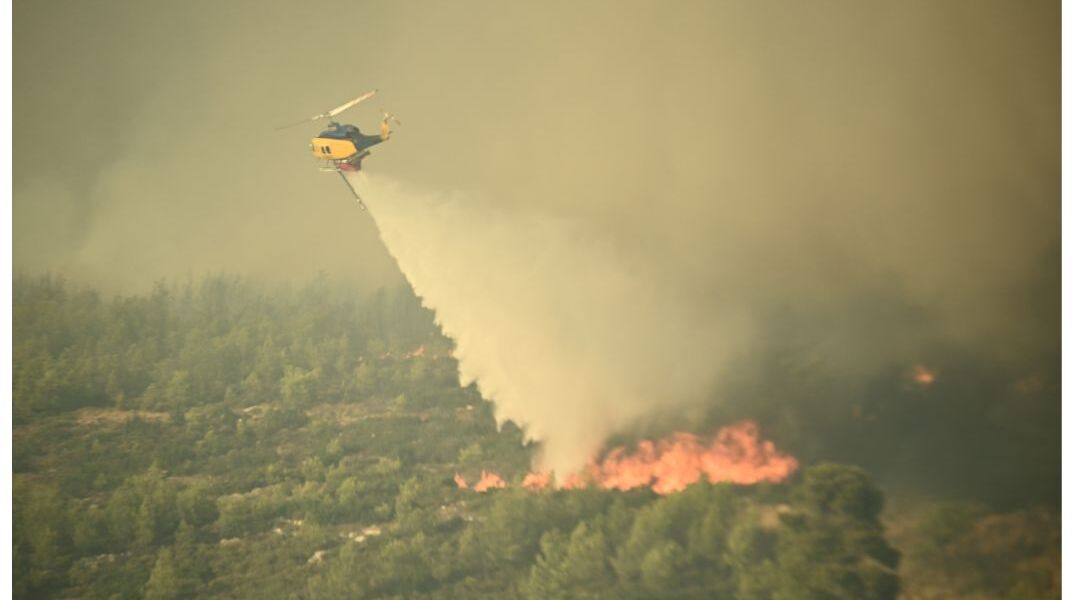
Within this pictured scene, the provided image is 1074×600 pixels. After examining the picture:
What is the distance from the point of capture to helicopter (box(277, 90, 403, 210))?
9.88m

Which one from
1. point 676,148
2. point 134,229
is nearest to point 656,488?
point 676,148

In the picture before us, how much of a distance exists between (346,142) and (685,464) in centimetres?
371

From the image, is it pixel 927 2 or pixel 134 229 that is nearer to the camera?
pixel 927 2

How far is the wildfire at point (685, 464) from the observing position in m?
8.91

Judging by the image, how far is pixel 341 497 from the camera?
967 cm

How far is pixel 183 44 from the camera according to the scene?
34.8 ft

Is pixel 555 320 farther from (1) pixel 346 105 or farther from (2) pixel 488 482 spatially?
(1) pixel 346 105

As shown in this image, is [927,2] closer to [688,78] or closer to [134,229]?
[688,78]

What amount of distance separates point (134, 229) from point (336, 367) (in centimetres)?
224

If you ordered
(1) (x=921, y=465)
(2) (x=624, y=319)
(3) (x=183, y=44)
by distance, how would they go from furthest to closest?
1. (3) (x=183, y=44)
2. (2) (x=624, y=319)
3. (1) (x=921, y=465)

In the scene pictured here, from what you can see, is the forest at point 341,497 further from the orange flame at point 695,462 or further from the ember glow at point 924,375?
the ember glow at point 924,375

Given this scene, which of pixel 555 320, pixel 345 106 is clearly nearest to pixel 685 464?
pixel 555 320

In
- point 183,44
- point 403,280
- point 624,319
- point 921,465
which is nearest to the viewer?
point 921,465

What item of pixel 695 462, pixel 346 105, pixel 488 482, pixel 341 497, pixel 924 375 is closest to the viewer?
pixel 924 375
